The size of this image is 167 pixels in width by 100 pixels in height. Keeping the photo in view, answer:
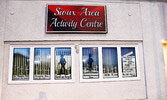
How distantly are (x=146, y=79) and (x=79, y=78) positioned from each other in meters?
3.01

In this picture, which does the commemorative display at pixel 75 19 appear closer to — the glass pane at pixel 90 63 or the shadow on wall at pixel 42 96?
the glass pane at pixel 90 63

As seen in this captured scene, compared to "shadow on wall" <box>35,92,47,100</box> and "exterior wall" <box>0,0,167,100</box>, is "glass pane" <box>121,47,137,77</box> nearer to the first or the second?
"exterior wall" <box>0,0,167,100</box>

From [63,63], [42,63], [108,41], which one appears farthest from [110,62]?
[42,63]

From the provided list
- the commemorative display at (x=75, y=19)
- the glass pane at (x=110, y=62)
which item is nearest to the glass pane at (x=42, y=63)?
the commemorative display at (x=75, y=19)

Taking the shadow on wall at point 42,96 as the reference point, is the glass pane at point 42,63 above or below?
above

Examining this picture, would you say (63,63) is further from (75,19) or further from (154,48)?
(154,48)

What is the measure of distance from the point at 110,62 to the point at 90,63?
933 millimetres

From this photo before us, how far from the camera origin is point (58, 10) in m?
5.59

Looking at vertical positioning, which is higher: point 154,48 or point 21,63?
point 154,48

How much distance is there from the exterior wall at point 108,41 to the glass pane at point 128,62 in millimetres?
304

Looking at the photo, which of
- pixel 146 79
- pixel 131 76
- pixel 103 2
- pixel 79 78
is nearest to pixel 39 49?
pixel 79 78

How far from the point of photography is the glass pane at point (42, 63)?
533 cm

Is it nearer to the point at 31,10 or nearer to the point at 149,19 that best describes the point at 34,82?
the point at 31,10

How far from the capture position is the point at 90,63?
5.59 m
